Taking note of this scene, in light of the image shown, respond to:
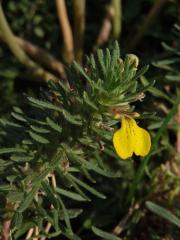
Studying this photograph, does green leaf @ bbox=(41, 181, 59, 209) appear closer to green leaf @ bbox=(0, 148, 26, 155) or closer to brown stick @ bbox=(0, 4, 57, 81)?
green leaf @ bbox=(0, 148, 26, 155)

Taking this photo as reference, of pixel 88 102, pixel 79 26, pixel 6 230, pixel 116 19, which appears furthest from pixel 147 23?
pixel 6 230

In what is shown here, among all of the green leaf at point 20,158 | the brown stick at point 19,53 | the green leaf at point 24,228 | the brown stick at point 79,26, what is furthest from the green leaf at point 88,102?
the brown stick at point 79,26

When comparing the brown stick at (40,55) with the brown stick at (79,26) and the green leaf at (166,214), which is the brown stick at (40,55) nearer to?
the brown stick at (79,26)

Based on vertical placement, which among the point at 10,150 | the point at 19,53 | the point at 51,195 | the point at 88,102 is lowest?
the point at 51,195

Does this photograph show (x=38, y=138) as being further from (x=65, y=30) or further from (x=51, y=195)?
(x=65, y=30)

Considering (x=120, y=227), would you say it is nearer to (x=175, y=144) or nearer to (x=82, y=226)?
(x=82, y=226)

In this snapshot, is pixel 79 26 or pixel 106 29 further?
pixel 106 29

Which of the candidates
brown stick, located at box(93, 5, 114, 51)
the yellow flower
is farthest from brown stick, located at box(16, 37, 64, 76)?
the yellow flower

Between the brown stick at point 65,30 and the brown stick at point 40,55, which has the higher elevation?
the brown stick at point 65,30
